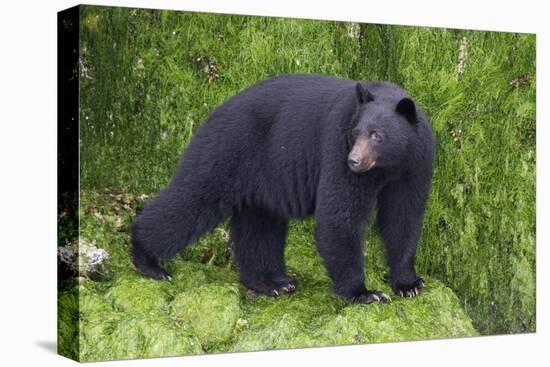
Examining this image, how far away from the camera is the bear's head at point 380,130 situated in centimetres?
1002

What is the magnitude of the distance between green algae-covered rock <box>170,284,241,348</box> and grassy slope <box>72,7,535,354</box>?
812mm

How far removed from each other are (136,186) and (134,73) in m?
1.18

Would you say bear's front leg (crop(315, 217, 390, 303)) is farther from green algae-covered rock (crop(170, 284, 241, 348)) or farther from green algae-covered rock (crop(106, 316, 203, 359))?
green algae-covered rock (crop(106, 316, 203, 359))

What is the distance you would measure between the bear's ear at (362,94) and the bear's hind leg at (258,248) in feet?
5.82

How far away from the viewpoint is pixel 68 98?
10.1 m

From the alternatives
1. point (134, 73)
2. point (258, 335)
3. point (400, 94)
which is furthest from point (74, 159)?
point (400, 94)

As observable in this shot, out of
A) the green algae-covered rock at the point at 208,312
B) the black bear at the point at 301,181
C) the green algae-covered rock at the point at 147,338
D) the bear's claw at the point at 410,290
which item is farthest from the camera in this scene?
the bear's claw at the point at 410,290

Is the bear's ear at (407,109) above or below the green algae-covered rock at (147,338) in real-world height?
above

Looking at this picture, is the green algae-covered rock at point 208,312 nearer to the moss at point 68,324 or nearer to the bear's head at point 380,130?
the moss at point 68,324

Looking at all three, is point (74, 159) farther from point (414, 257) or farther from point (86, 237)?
point (414, 257)

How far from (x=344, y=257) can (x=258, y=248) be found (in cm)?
125

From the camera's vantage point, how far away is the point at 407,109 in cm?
1023

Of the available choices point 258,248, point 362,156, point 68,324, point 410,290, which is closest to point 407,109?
point 362,156

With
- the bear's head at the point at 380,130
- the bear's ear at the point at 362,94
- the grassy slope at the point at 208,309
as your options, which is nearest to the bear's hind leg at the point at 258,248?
the grassy slope at the point at 208,309
